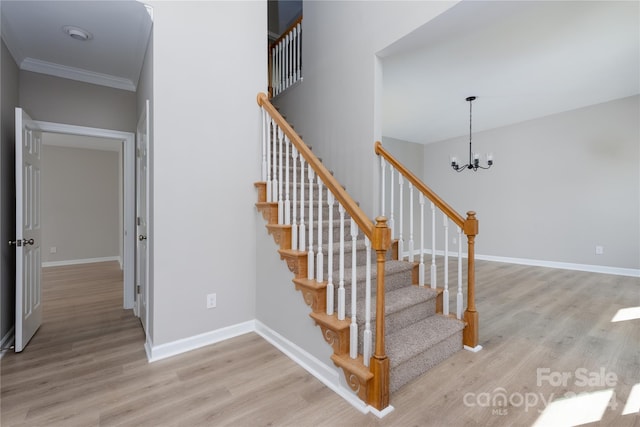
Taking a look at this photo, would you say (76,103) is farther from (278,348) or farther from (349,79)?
(278,348)

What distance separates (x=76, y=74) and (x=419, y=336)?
4.04 metres

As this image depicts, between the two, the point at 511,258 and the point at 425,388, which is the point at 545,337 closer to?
the point at 425,388

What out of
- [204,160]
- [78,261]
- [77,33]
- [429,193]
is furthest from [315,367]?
[78,261]

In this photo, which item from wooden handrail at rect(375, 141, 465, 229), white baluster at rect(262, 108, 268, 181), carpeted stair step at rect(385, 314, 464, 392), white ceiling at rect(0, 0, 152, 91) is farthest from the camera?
white baluster at rect(262, 108, 268, 181)

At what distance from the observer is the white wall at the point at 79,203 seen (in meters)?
6.05

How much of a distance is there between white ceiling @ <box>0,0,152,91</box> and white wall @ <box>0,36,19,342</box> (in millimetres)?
198

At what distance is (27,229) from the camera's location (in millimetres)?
2514

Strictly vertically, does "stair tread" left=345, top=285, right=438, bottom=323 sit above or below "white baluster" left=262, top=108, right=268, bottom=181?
below

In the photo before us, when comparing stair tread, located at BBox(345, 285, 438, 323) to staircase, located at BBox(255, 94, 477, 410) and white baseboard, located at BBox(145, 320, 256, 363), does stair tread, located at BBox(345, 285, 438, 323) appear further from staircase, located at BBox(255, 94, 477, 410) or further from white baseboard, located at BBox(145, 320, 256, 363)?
white baseboard, located at BBox(145, 320, 256, 363)

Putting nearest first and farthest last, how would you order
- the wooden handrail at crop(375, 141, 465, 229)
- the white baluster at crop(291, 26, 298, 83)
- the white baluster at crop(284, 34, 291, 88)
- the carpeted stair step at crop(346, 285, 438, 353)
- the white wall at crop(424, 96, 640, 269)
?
the carpeted stair step at crop(346, 285, 438, 353)
the wooden handrail at crop(375, 141, 465, 229)
the white baluster at crop(291, 26, 298, 83)
the white baluster at crop(284, 34, 291, 88)
the white wall at crop(424, 96, 640, 269)

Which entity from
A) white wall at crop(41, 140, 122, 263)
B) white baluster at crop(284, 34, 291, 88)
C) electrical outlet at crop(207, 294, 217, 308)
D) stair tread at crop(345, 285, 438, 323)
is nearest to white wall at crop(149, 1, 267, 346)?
electrical outlet at crop(207, 294, 217, 308)

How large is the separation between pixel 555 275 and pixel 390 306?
13.8ft

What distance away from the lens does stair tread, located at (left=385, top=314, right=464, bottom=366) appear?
1.88m


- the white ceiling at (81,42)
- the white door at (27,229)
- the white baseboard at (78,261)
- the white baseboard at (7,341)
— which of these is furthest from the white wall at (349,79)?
the white baseboard at (78,261)
